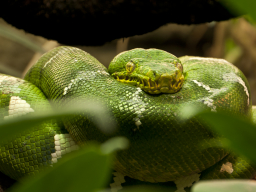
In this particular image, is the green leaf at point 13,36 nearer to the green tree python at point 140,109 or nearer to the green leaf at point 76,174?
the green tree python at point 140,109

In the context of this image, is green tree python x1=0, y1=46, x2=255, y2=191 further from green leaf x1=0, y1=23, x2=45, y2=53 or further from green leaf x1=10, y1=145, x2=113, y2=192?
green leaf x1=0, y1=23, x2=45, y2=53

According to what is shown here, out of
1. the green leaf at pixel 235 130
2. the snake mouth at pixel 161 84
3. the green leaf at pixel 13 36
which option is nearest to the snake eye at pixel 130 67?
the snake mouth at pixel 161 84

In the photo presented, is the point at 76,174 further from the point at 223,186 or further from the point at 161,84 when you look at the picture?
the point at 161,84

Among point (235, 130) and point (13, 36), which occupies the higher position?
point (235, 130)

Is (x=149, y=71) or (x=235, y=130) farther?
(x=149, y=71)

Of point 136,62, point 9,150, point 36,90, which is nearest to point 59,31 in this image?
point 36,90

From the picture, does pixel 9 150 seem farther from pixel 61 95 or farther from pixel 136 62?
pixel 136 62

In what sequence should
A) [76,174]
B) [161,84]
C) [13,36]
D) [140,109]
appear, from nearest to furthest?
[76,174] < [140,109] < [161,84] < [13,36]

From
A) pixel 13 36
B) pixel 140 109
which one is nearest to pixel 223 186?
pixel 140 109
